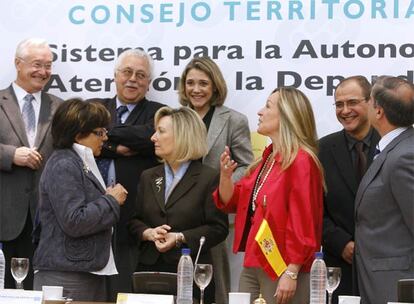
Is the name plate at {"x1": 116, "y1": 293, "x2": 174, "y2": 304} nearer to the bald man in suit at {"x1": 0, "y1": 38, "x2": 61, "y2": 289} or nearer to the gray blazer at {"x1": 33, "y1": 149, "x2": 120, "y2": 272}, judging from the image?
the gray blazer at {"x1": 33, "y1": 149, "x2": 120, "y2": 272}

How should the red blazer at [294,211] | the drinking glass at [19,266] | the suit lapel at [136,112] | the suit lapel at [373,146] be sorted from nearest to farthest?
the drinking glass at [19,266] < the red blazer at [294,211] < the suit lapel at [373,146] < the suit lapel at [136,112]

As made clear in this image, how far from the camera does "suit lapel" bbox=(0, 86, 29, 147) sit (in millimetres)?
→ 6840

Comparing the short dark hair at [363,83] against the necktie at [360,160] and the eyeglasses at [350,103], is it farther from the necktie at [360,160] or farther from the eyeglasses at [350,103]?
the necktie at [360,160]

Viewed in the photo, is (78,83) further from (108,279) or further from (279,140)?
(279,140)

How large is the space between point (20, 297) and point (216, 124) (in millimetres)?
2292

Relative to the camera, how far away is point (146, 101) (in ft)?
22.7

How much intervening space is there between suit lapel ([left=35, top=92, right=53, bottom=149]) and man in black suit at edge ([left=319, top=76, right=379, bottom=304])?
71.3 inches

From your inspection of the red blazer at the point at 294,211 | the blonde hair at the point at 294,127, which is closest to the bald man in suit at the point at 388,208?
the red blazer at the point at 294,211

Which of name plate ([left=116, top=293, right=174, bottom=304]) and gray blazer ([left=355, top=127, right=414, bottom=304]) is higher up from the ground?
gray blazer ([left=355, top=127, right=414, bottom=304])

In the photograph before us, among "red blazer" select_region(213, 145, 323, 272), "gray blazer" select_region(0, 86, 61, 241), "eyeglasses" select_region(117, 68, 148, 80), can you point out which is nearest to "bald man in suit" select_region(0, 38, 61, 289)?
"gray blazer" select_region(0, 86, 61, 241)

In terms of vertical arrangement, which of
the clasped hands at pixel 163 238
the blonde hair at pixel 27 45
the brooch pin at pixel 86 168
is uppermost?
the blonde hair at pixel 27 45

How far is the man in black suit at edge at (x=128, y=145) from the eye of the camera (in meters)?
6.64

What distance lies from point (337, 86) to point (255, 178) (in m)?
0.98

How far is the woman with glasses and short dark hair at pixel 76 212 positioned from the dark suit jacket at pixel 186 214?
32 centimetres
